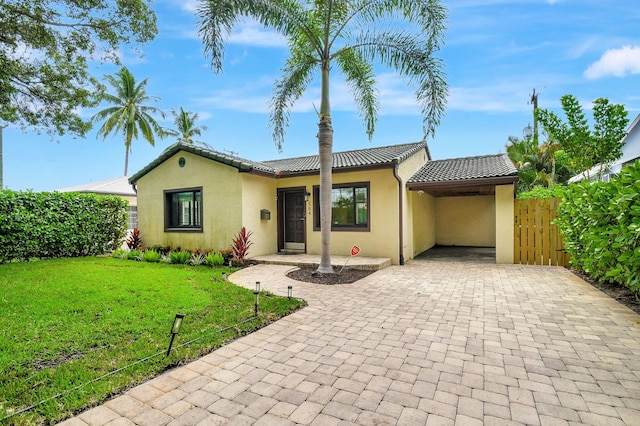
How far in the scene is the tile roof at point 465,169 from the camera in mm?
9405

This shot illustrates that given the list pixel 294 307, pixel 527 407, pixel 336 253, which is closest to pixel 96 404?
pixel 294 307

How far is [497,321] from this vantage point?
4.33 metres

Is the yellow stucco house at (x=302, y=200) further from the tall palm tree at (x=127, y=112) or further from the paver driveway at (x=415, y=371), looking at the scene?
the tall palm tree at (x=127, y=112)

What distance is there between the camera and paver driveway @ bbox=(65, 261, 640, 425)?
7.50 feet

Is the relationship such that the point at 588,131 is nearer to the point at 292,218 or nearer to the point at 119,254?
the point at 292,218

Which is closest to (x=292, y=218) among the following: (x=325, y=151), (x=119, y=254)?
(x=325, y=151)

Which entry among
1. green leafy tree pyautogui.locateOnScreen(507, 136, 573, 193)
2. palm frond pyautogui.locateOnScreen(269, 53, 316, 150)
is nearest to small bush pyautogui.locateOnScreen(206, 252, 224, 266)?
palm frond pyautogui.locateOnScreen(269, 53, 316, 150)

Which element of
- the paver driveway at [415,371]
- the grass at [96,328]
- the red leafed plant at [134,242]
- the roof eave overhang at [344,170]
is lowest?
the paver driveway at [415,371]

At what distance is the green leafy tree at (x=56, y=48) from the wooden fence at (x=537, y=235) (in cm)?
1123

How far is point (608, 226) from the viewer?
4.86 m

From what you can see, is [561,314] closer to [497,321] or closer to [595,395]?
[497,321]

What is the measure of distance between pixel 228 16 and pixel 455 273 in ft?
26.6

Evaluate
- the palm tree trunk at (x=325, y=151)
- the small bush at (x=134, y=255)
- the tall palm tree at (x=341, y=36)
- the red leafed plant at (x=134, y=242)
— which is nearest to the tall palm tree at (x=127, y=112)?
the red leafed plant at (x=134, y=242)

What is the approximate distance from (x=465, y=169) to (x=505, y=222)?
103 inches
